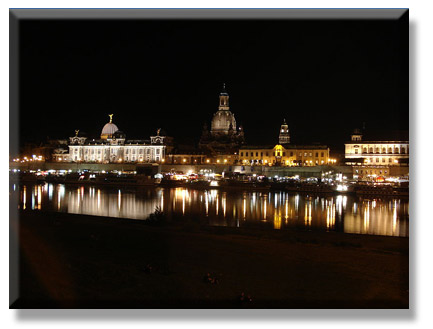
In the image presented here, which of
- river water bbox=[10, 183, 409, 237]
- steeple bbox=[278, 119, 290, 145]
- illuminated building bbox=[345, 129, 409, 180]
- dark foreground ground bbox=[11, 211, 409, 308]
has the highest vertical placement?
steeple bbox=[278, 119, 290, 145]

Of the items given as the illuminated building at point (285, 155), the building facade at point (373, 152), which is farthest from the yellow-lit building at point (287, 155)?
the building facade at point (373, 152)

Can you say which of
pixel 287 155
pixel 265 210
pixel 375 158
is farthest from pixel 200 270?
pixel 287 155

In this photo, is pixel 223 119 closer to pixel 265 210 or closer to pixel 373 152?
pixel 373 152

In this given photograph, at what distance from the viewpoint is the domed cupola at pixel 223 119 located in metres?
61.4

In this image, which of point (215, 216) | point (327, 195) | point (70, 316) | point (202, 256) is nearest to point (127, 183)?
point (327, 195)

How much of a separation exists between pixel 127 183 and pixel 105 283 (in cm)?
2939

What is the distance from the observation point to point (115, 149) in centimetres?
5453

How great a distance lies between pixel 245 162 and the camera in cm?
4728

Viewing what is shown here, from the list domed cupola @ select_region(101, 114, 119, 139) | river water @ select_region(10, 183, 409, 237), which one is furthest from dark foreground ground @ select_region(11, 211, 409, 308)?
domed cupola @ select_region(101, 114, 119, 139)

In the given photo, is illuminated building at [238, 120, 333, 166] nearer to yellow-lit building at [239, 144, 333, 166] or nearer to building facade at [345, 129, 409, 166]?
yellow-lit building at [239, 144, 333, 166]

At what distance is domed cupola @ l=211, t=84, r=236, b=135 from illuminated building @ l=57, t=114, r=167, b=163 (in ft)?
35.3

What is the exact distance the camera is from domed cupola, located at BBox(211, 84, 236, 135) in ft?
202

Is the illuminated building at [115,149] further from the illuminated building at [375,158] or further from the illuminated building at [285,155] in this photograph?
the illuminated building at [375,158]

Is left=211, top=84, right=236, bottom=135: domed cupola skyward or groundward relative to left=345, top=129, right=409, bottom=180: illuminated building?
skyward
